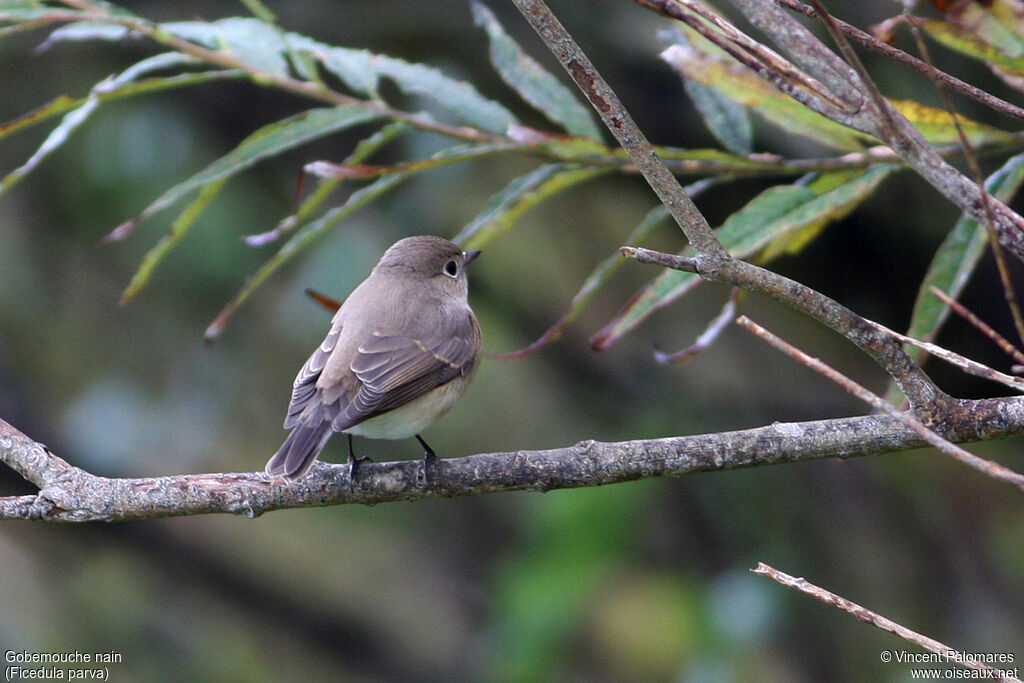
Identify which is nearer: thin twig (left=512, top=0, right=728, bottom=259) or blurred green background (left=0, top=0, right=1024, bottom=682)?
thin twig (left=512, top=0, right=728, bottom=259)

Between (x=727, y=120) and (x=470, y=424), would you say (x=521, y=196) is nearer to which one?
(x=727, y=120)

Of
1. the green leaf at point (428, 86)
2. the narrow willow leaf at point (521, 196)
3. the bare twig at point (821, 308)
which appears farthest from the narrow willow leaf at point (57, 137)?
the bare twig at point (821, 308)

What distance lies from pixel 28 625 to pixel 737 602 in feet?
10.1

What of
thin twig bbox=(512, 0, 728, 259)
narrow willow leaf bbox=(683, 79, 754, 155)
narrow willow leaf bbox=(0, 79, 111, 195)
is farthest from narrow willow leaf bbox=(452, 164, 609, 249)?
thin twig bbox=(512, 0, 728, 259)

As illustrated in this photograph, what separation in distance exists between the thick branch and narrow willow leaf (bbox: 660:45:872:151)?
862 mm

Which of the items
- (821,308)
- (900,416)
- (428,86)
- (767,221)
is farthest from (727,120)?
(900,416)

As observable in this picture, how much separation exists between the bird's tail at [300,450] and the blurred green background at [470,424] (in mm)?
1512

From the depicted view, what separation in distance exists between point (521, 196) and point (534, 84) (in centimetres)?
34

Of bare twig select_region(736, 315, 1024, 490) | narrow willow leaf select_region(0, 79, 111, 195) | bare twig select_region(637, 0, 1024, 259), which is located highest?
bare twig select_region(637, 0, 1024, 259)

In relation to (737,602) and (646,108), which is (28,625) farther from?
(646,108)

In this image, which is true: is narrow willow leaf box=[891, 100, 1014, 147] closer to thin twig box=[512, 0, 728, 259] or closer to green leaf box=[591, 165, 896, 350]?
green leaf box=[591, 165, 896, 350]

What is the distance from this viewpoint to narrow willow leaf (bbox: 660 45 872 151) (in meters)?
2.43

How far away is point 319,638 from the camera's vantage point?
4.83 meters

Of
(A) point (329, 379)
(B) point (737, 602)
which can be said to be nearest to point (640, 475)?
(A) point (329, 379)
